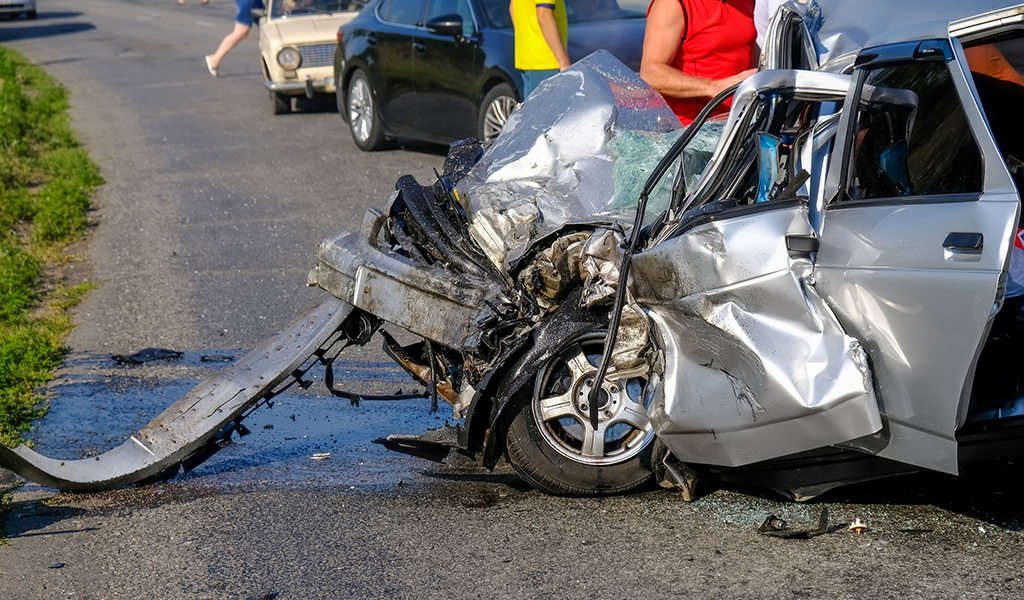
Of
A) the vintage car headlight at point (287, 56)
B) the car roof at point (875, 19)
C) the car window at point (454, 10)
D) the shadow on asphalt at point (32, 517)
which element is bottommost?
the shadow on asphalt at point (32, 517)

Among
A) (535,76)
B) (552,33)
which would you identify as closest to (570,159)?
(552,33)

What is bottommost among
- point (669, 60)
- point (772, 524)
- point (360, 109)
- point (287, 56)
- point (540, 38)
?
point (772, 524)

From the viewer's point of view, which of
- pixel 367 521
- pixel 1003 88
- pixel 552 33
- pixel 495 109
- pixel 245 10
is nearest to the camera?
pixel 1003 88

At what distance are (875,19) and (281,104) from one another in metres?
12.2

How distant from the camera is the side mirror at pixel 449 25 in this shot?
10625 mm

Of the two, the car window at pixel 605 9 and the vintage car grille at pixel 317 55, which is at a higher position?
the car window at pixel 605 9

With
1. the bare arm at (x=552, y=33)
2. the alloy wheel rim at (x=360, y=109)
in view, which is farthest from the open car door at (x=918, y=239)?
the alloy wheel rim at (x=360, y=109)

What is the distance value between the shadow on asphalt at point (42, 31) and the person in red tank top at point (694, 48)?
88.8 feet

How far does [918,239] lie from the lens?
3.48 meters

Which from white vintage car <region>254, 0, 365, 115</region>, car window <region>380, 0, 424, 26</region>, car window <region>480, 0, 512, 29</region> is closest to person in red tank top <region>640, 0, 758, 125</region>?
car window <region>480, 0, 512, 29</region>

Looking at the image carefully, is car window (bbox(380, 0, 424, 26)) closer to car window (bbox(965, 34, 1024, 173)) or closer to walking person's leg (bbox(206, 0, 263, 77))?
walking person's leg (bbox(206, 0, 263, 77))

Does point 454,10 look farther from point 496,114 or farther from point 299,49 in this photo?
point 299,49

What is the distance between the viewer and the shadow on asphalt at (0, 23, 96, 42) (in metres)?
29.4

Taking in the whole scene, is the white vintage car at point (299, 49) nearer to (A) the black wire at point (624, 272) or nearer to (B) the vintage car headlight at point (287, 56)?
(B) the vintage car headlight at point (287, 56)
